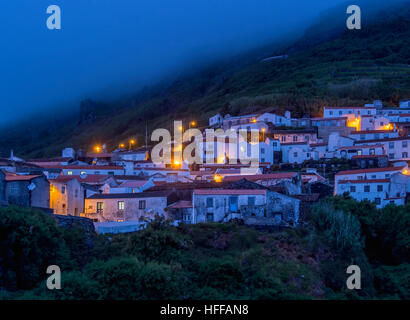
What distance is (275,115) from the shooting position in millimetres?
66000

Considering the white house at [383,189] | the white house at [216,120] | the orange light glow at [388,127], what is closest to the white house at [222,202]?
the white house at [383,189]

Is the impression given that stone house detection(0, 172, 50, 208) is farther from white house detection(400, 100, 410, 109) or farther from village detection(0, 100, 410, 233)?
white house detection(400, 100, 410, 109)

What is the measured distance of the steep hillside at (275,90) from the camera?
77.6 meters

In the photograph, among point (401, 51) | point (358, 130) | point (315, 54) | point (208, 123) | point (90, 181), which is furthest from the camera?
point (315, 54)

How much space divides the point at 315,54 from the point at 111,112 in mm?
64609

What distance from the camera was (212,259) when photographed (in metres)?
25.5

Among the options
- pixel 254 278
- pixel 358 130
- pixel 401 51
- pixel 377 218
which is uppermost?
pixel 401 51

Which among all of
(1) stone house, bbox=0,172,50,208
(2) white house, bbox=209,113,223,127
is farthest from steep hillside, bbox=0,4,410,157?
(1) stone house, bbox=0,172,50,208

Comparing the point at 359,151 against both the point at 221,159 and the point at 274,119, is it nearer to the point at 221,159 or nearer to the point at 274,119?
the point at 221,159

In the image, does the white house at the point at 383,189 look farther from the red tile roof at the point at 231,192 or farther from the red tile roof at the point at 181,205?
the red tile roof at the point at 181,205

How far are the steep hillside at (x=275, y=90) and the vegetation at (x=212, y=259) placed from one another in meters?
42.1

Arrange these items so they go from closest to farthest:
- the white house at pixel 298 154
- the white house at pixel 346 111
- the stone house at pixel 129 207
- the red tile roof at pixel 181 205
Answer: the red tile roof at pixel 181 205 < the stone house at pixel 129 207 < the white house at pixel 298 154 < the white house at pixel 346 111
